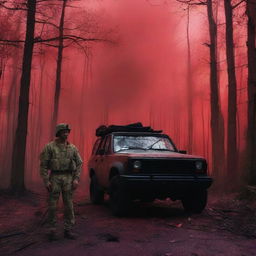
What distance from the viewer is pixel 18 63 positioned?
88.8 feet

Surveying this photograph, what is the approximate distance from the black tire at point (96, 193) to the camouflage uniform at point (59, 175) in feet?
11.0

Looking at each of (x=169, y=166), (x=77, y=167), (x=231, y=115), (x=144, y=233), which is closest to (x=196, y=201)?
(x=169, y=166)

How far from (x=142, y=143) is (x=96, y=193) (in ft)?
6.83

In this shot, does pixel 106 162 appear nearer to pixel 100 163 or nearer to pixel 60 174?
pixel 100 163

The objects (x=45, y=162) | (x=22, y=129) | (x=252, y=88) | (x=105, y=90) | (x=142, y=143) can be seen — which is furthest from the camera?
(x=105, y=90)

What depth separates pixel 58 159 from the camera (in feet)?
18.1

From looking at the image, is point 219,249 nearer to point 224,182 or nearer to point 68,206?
point 68,206

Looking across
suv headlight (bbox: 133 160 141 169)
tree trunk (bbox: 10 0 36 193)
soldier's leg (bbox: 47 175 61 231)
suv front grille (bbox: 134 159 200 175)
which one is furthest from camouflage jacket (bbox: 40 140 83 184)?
tree trunk (bbox: 10 0 36 193)

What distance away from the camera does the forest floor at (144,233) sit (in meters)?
4.73

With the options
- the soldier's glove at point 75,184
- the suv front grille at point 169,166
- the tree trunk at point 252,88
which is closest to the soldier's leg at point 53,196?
the soldier's glove at point 75,184

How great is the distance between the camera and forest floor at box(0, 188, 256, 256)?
473 cm

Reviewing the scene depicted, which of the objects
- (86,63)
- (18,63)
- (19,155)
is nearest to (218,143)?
(19,155)

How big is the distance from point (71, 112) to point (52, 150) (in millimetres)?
32392

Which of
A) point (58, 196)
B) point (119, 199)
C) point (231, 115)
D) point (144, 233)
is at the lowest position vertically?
point (144, 233)
